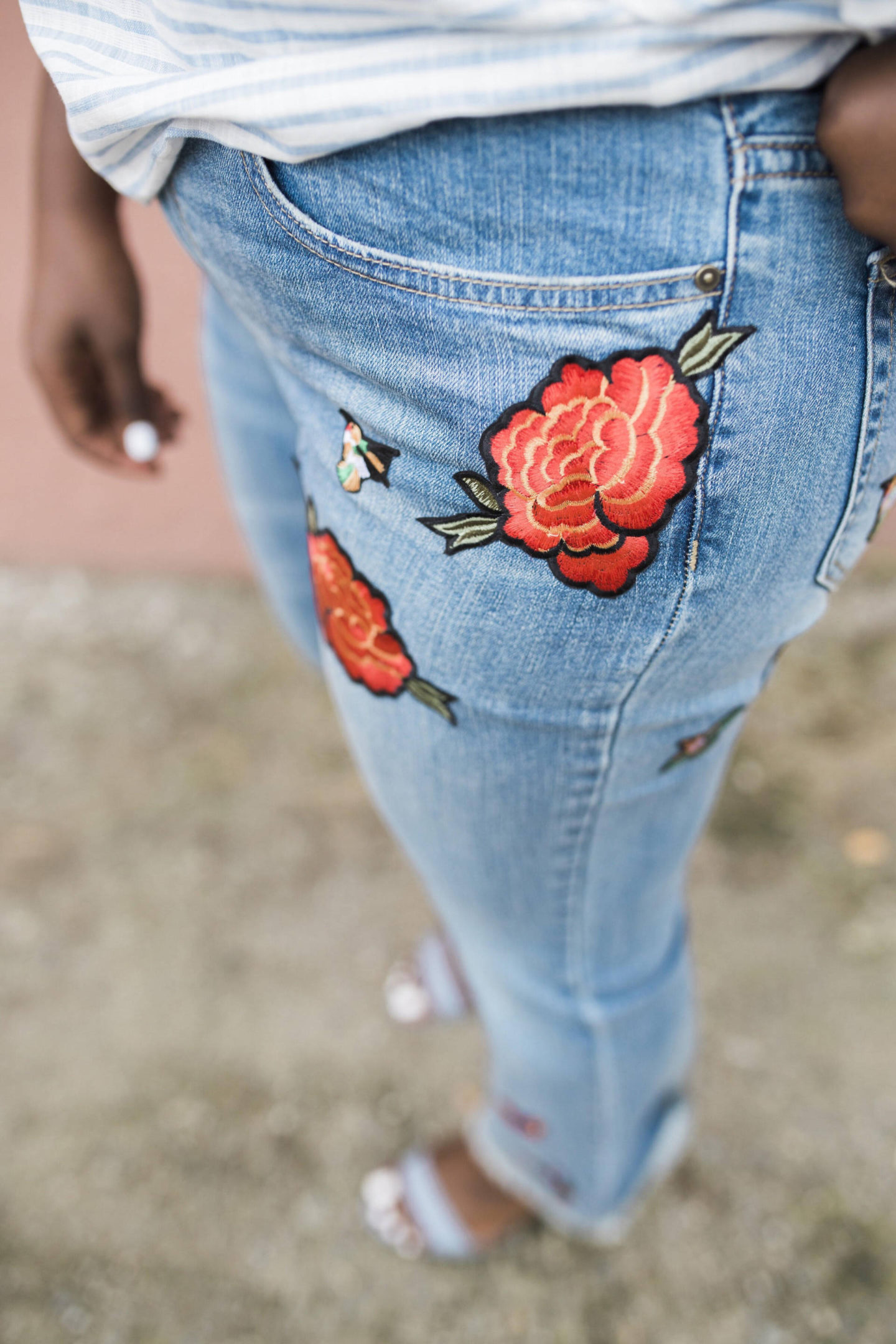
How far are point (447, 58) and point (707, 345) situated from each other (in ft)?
0.52

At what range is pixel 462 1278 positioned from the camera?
1186 millimetres

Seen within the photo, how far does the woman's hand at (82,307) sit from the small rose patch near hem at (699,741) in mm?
626

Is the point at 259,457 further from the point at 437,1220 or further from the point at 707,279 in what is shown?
the point at 437,1220

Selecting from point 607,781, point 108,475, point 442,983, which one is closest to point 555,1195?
point 442,983

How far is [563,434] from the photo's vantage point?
441mm

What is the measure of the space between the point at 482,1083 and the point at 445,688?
968 millimetres

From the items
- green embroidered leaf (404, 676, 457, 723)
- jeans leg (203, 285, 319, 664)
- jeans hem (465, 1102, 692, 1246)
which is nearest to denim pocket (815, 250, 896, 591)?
green embroidered leaf (404, 676, 457, 723)

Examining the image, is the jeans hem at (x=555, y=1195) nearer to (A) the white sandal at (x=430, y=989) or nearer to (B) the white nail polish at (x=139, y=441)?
(A) the white sandal at (x=430, y=989)

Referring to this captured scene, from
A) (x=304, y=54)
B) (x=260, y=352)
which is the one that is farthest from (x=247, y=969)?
(x=304, y=54)

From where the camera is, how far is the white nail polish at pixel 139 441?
0.93 m

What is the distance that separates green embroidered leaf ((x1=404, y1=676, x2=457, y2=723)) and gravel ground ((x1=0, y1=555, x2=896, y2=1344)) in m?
0.95

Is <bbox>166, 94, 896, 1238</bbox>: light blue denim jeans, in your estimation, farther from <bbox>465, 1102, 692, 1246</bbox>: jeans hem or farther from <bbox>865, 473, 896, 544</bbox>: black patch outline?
<bbox>465, 1102, 692, 1246</bbox>: jeans hem

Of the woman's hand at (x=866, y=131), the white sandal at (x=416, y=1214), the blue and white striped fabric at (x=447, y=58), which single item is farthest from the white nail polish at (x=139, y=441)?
the white sandal at (x=416, y=1214)

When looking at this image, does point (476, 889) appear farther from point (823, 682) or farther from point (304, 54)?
point (823, 682)
